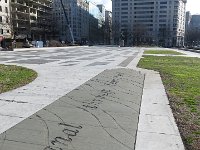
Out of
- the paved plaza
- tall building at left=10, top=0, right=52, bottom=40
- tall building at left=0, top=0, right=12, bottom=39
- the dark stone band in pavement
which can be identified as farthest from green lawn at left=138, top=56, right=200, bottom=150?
tall building at left=10, top=0, right=52, bottom=40

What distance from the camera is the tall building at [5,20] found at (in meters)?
75.9

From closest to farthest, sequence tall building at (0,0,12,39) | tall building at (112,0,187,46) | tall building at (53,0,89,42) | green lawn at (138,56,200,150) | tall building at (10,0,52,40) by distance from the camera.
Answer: green lawn at (138,56,200,150)
tall building at (0,0,12,39)
tall building at (10,0,52,40)
tall building at (53,0,89,42)
tall building at (112,0,187,46)

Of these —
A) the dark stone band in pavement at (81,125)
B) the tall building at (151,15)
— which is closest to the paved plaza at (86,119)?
the dark stone band in pavement at (81,125)

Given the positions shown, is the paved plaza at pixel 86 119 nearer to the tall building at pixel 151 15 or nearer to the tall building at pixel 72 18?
the tall building at pixel 72 18

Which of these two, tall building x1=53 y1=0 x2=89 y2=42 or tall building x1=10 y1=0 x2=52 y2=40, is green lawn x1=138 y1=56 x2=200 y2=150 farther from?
tall building x1=53 y1=0 x2=89 y2=42

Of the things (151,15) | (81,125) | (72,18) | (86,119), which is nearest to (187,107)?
(86,119)

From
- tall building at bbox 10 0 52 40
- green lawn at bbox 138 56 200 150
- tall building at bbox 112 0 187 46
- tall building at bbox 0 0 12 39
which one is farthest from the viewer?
tall building at bbox 112 0 187 46

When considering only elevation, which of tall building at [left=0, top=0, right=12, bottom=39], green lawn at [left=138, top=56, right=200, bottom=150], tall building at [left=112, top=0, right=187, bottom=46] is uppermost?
tall building at [left=112, top=0, right=187, bottom=46]

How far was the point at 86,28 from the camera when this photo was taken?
163625mm

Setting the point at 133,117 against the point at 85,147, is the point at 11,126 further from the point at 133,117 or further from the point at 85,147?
the point at 133,117

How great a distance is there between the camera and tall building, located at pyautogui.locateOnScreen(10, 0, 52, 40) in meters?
88.1

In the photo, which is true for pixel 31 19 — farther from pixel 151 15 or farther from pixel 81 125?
pixel 81 125

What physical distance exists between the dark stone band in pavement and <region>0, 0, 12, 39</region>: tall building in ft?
241

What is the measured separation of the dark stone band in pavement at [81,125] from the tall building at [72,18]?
130140 millimetres
